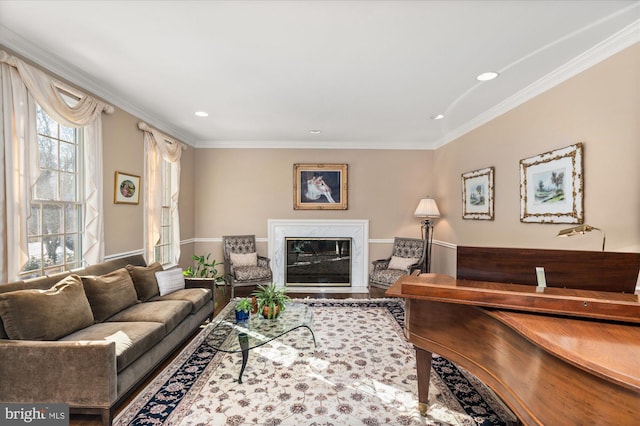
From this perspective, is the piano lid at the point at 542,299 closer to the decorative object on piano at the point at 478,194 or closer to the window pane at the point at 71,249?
the decorative object on piano at the point at 478,194

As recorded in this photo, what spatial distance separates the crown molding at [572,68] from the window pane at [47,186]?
4890 millimetres

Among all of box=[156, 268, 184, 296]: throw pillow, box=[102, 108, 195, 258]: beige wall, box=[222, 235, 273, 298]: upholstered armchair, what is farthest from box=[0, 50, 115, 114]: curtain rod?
box=[222, 235, 273, 298]: upholstered armchair

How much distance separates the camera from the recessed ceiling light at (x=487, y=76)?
9.08 ft

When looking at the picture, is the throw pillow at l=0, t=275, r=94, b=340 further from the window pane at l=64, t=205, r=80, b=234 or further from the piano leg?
the piano leg

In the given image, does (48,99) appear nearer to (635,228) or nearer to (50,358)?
(50,358)

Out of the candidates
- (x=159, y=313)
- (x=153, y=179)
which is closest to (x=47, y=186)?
(x=153, y=179)

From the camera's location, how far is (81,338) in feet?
7.19

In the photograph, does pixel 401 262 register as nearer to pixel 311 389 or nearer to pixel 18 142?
pixel 311 389

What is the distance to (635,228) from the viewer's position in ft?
7.03

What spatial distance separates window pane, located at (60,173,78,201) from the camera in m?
2.87

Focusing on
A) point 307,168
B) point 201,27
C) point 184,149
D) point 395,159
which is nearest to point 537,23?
point 201,27

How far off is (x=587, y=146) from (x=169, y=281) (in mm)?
4519

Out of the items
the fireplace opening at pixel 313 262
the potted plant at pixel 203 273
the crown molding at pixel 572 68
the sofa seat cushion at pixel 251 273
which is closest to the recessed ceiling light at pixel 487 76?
the crown molding at pixel 572 68

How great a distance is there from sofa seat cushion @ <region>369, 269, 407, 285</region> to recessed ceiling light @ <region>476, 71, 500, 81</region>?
9.76ft
